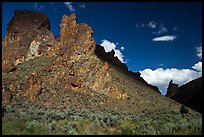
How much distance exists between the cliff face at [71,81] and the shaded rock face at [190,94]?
17.3 meters

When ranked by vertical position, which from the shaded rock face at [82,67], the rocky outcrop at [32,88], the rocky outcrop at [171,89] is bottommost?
the rocky outcrop at [32,88]

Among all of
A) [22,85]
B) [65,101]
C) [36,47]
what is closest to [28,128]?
[65,101]

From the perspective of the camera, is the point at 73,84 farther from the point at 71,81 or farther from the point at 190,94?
the point at 190,94

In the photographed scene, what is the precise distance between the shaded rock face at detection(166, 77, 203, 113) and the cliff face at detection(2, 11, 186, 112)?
56.7ft

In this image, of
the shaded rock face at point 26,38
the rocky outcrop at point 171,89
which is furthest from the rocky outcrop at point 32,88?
the rocky outcrop at point 171,89

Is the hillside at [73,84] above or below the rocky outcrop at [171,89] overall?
below

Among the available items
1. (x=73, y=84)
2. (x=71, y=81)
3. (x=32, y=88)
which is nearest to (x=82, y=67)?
(x=71, y=81)

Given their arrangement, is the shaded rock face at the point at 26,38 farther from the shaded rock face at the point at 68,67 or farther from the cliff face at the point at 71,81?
the cliff face at the point at 71,81

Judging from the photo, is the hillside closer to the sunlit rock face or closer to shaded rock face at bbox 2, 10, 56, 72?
the sunlit rock face

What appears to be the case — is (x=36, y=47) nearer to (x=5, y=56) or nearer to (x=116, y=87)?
(x=5, y=56)

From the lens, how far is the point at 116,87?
59125 mm

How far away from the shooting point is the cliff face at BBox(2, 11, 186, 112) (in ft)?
174

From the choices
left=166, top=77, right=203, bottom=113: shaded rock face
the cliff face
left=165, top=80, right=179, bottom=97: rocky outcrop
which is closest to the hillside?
the cliff face

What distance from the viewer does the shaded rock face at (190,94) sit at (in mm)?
80062
